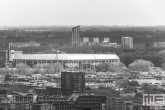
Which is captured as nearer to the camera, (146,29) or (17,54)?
(17,54)

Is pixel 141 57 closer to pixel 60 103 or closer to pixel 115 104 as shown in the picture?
pixel 115 104

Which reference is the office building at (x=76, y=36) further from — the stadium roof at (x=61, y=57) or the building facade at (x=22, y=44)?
the stadium roof at (x=61, y=57)

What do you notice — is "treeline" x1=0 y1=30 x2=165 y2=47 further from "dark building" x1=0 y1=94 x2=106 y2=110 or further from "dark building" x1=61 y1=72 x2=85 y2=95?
"dark building" x1=0 y1=94 x2=106 y2=110

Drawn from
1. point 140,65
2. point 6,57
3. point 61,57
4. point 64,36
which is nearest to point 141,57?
point 61,57

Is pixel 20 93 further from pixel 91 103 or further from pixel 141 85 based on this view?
pixel 141 85

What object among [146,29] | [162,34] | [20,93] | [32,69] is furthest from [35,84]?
[146,29]
